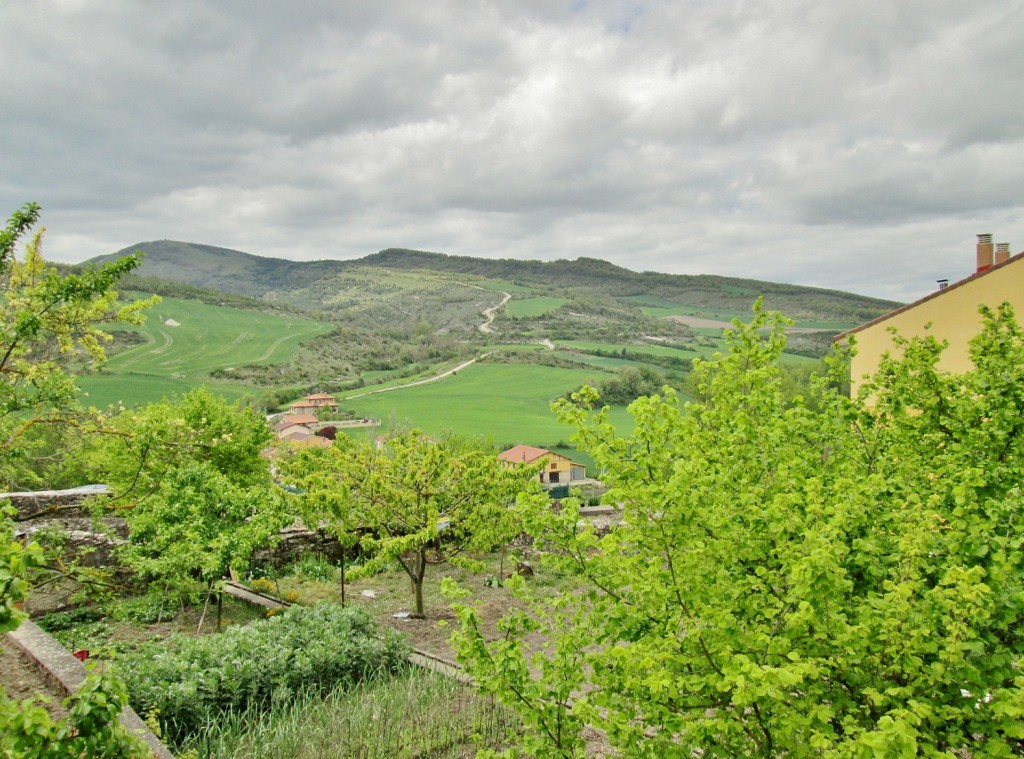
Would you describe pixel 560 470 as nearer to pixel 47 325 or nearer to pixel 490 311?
pixel 47 325

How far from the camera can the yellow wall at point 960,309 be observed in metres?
13.4

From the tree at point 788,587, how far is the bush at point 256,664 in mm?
4305

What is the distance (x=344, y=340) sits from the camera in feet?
294

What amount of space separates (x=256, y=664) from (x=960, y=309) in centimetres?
1645

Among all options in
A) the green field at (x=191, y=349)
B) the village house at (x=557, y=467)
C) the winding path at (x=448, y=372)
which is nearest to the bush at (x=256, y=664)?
the village house at (x=557, y=467)

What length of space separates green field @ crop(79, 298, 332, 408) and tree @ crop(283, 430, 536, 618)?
42.8 metres

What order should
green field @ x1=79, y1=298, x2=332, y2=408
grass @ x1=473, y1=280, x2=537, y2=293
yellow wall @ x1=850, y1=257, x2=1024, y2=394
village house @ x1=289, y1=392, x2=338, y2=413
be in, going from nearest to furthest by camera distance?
yellow wall @ x1=850, y1=257, x2=1024, y2=394 → green field @ x1=79, y1=298, x2=332, y2=408 → village house @ x1=289, y1=392, x2=338, y2=413 → grass @ x1=473, y1=280, x2=537, y2=293

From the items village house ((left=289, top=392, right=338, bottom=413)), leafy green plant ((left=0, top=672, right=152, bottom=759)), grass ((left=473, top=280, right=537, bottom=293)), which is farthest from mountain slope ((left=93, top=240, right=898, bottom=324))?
leafy green plant ((left=0, top=672, right=152, bottom=759))

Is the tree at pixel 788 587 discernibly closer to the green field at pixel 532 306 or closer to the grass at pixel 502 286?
the green field at pixel 532 306

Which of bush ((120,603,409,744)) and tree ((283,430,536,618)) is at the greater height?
tree ((283,430,536,618))

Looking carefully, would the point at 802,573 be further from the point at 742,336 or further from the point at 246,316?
the point at 246,316

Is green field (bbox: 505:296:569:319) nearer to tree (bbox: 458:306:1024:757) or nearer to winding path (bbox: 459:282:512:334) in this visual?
winding path (bbox: 459:282:512:334)

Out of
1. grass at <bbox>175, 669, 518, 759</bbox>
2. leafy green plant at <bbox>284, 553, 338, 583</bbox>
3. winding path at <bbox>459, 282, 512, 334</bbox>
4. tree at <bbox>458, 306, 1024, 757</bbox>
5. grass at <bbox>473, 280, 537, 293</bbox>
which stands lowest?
leafy green plant at <bbox>284, 553, 338, 583</bbox>

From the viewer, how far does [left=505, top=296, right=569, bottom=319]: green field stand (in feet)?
403
